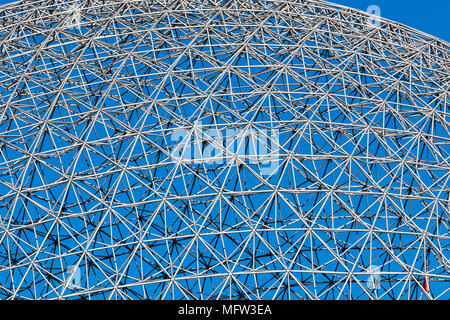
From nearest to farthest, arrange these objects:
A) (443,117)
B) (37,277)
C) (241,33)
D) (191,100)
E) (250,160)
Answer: (250,160) → (191,100) → (443,117) → (241,33) → (37,277)

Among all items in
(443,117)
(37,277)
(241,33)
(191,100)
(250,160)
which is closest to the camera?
(250,160)

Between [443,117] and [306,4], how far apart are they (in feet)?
28.7

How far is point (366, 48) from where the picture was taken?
36.4 meters

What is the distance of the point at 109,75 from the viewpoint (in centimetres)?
3406
